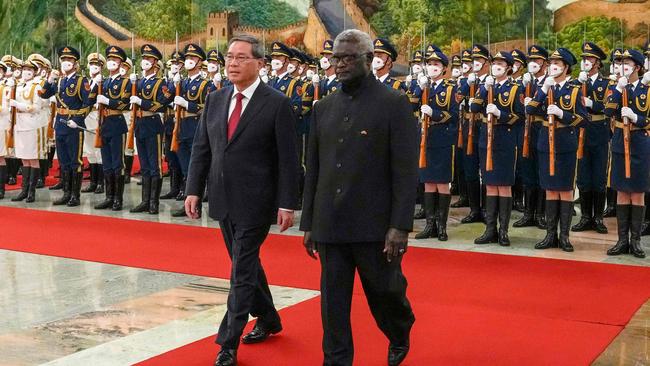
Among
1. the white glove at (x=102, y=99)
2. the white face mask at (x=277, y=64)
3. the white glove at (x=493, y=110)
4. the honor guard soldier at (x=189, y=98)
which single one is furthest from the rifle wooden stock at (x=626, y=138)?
the white glove at (x=102, y=99)

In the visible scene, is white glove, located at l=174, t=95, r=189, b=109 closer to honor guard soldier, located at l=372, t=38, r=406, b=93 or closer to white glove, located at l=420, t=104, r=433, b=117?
honor guard soldier, located at l=372, t=38, r=406, b=93

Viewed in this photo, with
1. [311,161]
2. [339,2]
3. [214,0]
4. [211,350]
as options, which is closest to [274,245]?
[211,350]

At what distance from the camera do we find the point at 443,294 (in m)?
6.29

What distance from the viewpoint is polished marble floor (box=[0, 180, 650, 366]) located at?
4.91m

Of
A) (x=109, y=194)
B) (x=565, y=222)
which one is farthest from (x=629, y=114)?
(x=109, y=194)

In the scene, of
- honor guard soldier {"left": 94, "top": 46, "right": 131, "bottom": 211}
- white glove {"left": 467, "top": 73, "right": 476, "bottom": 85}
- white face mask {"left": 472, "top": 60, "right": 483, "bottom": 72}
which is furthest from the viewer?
honor guard soldier {"left": 94, "top": 46, "right": 131, "bottom": 211}

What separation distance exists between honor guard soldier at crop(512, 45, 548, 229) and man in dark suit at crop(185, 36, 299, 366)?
471cm

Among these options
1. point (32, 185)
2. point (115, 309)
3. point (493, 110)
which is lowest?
point (115, 309)

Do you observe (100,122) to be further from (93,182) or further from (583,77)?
(583,77)

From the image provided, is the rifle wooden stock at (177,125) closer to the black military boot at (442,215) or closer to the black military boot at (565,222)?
the black military boot at (442,215)

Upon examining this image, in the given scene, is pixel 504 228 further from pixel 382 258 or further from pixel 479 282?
pixel 382 258

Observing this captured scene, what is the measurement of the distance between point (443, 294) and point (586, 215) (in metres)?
3.76

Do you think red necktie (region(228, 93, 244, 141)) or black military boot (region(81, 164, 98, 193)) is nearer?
red necktie (region(228, 93, 244, 141))

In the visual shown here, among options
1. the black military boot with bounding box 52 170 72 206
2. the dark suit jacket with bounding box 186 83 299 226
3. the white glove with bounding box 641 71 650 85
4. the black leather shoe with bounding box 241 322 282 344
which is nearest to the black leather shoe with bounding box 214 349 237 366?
the black leather shoe with bounding box 241 322 282 344
